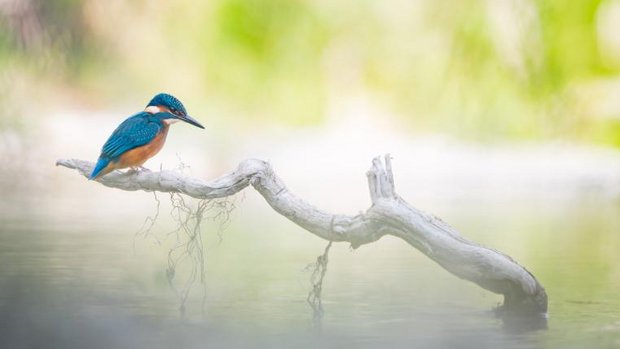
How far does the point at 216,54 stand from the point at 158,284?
29.0 ft

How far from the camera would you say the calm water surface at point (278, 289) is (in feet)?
14.8

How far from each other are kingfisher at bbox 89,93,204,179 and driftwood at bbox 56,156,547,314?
0.09m

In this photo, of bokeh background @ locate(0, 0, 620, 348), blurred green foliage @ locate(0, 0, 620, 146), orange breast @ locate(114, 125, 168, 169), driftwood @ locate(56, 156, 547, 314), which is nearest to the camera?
driftwood @ locate(56, 156, 547, 314)

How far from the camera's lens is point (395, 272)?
630 centimetres

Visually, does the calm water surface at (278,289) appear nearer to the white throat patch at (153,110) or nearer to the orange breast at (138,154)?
the orange breast at (138,154)

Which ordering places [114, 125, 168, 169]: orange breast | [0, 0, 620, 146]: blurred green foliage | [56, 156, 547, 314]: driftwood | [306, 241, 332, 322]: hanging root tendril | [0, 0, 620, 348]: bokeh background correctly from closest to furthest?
1. [56, 156, 547, 314]: driftwood
2. [114, 125, 168, 169]: orange breast
3. [306, 241, 332, 322]: hanging root tendril
4. [0, 0, 620, 348]: bokeh background
5. [0, 0, 620, 146]: blurred green foliage

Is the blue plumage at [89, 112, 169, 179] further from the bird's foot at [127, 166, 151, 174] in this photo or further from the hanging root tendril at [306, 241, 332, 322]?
the hanging root tendril at [306, 241, 332, 322]

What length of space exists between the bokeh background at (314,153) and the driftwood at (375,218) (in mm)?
254

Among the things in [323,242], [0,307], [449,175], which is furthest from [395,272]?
[449,175]

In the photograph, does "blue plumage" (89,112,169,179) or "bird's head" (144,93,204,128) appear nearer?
"blue plumage" (89,112,169,179)

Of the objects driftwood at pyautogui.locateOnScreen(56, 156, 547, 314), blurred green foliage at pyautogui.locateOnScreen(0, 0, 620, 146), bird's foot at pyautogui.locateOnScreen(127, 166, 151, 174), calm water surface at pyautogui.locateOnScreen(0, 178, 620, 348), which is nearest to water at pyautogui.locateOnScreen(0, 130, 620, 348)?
calm water surface at pyautogui.locateOnScreen(0, 178, 620, 348)

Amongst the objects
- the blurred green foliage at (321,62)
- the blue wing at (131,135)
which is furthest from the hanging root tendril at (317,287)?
the blurred green foliage at (321,62)

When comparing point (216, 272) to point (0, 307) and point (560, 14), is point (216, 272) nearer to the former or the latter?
point (0, 307)

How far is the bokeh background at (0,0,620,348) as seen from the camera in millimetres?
4953
